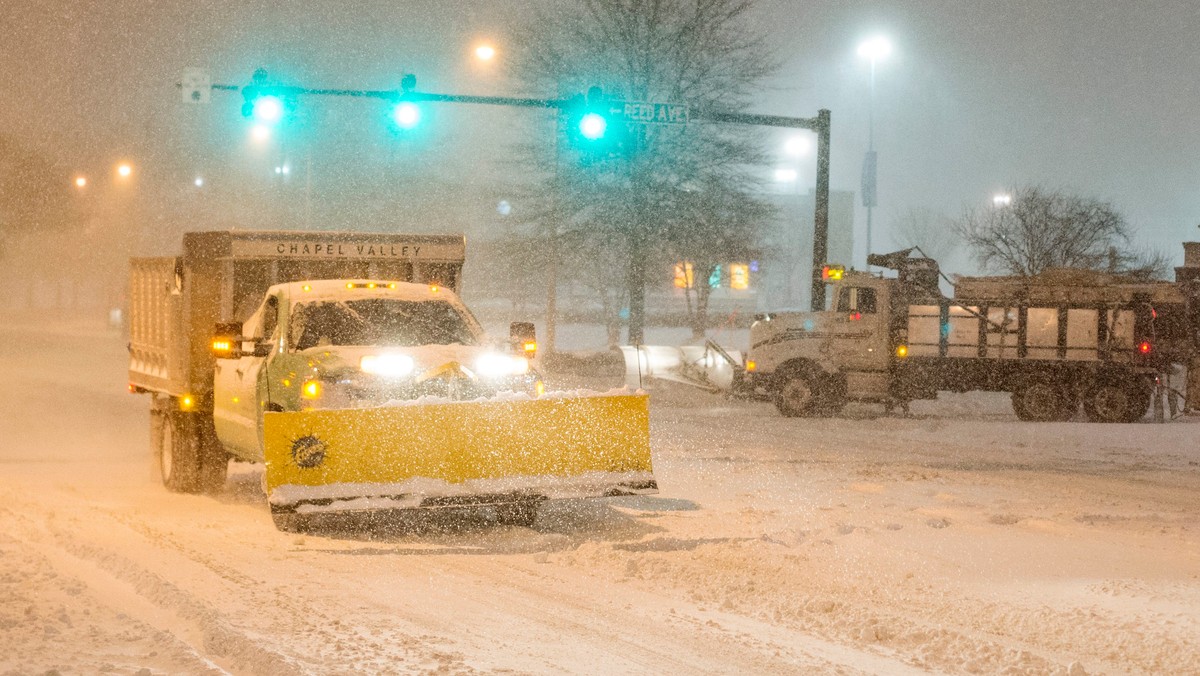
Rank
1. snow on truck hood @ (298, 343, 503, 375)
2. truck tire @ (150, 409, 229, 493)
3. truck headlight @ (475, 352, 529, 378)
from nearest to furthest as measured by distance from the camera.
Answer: snow on truck hood @ (298, 343, 503, 375), truck headlight @ (475, 352, 529, 378), truck tire @ (150, 409, 229, 493)

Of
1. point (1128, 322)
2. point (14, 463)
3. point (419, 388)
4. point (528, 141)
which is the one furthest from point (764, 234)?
point (419, 388)

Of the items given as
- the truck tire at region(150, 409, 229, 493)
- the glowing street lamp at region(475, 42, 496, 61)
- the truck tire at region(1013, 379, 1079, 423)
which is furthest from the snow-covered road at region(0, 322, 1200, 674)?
the glowing street lamp at region(475, 42, 496, 61)

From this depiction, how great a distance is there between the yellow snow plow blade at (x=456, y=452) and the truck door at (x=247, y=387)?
1.51 meters

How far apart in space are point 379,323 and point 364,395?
1568mm

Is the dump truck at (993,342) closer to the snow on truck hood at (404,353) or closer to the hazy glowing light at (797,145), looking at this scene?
the snow on truck hood at (404,353)

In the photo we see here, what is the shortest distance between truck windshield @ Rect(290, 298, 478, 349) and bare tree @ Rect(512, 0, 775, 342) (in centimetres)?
2090

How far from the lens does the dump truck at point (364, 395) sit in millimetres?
9836

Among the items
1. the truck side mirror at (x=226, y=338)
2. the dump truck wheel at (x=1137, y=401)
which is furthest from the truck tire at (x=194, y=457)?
the dump truck wheel at (x=1137, y=401)

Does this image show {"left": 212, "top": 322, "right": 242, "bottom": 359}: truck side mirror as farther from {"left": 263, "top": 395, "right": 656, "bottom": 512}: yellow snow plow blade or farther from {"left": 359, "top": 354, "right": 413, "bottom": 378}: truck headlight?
{"left": 263, "top": 395, "right": 656, "bottom": 512}: yellow snow plow blade

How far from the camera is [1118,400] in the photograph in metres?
23.0

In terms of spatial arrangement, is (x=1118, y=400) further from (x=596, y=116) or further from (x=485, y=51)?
(x=485, y=51)

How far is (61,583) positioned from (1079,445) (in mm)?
14797

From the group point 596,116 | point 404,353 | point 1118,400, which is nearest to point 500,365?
point 404,353

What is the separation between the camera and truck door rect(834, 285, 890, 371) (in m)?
23.4
